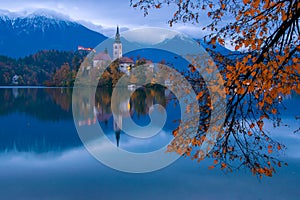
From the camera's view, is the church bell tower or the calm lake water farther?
the church bell tower

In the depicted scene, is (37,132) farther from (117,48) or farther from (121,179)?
(117,48)

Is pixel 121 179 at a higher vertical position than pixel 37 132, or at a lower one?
lower

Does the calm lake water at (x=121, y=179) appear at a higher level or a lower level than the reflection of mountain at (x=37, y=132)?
lower

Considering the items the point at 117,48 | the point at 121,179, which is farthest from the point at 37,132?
the point at 117,48

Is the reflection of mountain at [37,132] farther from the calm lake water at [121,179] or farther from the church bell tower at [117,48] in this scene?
the church bell tower at [117,48]

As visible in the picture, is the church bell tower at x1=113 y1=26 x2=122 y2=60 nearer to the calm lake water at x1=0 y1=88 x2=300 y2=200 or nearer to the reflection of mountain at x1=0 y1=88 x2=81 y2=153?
the reflection of mountain at x1=0 y1=88 x2=81 y2=153

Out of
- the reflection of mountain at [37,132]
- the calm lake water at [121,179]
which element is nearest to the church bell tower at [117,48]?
the reflection of mountain at [37,132]

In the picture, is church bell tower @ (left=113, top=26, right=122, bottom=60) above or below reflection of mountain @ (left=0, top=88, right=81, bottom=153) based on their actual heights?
above

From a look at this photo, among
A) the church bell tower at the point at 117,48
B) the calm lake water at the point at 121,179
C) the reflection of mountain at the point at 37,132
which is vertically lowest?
the calm lake water at the point at 121,179

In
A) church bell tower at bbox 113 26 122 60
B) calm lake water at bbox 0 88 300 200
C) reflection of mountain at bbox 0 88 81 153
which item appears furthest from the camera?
church bell tower at bbox 113 26 122 60

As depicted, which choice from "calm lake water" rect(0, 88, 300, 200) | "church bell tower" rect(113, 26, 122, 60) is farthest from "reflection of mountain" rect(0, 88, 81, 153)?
"church bell tower" rect(113, 26, 122, 60)

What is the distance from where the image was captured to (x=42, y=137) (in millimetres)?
17078

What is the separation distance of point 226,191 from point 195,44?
213 inches

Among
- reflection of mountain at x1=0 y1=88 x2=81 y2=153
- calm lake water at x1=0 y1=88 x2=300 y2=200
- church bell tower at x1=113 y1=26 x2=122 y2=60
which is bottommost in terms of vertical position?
calm lake water at x1=0 y1=88 x2=300 y2=200
